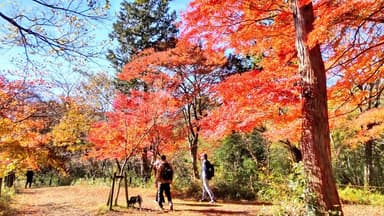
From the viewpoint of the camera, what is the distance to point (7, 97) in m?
10.3

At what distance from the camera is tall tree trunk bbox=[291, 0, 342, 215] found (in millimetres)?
4973

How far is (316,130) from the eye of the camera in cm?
519

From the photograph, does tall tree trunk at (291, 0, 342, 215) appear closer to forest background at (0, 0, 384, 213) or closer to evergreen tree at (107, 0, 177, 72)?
forest background at (0, 0, 384, 213)

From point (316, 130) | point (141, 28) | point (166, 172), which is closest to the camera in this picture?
point (316, 130)

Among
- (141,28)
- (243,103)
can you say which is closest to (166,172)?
(243,103)

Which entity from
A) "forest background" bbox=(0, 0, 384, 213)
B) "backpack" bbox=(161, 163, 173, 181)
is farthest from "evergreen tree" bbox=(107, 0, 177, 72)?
"backpack" bbox=(161, 163, 173, 181)

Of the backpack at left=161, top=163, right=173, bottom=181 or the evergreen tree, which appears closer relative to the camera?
the backpack at left=161, top=163, right=173, bottom=181

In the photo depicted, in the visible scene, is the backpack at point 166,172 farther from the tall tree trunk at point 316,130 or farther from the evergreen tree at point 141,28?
the evergreen tree at point 141,28

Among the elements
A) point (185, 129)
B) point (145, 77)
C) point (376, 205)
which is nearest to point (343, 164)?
point (376, 205)

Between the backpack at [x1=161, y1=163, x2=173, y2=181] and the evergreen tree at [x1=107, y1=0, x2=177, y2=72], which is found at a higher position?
the evergreen tree at [x1=107, y1=0, x2=177, y2=72]

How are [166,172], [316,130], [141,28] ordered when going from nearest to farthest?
[316,130]
[166,172]
[141,28]

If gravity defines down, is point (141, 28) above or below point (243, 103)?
above

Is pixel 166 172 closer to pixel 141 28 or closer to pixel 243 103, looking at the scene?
pixel 243 103

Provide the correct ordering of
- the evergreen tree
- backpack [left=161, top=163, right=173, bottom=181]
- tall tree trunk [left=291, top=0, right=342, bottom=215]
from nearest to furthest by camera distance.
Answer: tall tree trunk [left=291, top=0, right=342, bottom=215]
backpack [left=161, top=163, right=173, bottom=181]
the evergreen tree
